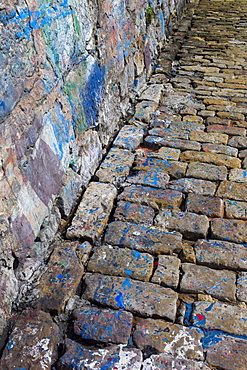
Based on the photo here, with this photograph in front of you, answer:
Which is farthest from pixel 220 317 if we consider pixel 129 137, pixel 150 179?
pixel 129 137

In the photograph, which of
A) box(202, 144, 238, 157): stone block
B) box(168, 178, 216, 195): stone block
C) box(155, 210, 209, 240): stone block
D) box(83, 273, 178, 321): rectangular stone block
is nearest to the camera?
box(83, 273, 178, 321): rectangular stone block

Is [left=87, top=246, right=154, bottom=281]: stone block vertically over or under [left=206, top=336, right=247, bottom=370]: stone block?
over

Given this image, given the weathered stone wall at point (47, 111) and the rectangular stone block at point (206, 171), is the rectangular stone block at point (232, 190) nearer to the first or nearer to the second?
the rectangular stone block at point (206, 171)

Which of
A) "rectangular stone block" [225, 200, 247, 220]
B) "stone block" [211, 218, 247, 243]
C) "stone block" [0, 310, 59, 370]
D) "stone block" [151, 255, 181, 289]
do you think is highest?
"stone block" [0, 310, 59, 370]

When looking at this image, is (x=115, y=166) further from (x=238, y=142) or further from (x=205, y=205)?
(x=238, y=142)

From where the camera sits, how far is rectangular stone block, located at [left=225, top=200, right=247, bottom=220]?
2.44 m

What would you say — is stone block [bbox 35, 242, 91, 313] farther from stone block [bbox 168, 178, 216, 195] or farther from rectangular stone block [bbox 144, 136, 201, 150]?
rectangular stone block [bbox 144, 136, 201, 150]

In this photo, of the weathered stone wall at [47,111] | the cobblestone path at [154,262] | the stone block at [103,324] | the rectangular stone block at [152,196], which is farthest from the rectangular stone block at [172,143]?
the stone block at [103,324]

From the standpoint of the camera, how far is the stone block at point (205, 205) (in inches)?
96.7

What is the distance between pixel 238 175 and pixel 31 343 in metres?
1.90

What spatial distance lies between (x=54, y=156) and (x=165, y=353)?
1.26 m

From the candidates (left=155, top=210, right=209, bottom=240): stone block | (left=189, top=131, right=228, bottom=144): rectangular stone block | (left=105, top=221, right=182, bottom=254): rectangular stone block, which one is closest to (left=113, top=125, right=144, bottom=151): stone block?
(left=189, top=131, right=228, bottom=144): rectangular stone block

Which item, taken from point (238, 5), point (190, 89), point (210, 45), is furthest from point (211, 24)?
point (190, 89)

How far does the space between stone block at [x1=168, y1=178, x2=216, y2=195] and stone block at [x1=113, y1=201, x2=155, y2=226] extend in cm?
33
